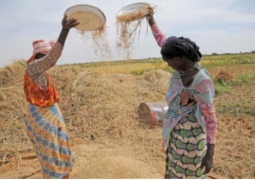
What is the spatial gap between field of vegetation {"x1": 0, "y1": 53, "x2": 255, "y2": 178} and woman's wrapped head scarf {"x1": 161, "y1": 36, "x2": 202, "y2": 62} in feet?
5.82

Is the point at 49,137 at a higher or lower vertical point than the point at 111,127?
higher

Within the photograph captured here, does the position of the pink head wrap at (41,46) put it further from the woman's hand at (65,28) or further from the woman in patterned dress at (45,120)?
the woman's hand at (65,28)

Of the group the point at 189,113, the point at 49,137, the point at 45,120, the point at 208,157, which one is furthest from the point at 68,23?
the point at 208,157

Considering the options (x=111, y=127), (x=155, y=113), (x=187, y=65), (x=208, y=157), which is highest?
(x=187, y=65)

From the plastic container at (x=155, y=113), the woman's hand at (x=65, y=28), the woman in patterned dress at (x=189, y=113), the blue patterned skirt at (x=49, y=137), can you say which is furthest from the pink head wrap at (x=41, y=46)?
the plastic container at (x=155, y=113)

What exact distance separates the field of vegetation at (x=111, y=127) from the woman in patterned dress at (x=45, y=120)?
891mm

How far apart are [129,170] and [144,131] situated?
2.40 m

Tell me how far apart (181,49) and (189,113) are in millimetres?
442

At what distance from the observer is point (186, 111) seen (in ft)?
6.26

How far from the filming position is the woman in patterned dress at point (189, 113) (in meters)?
1.81

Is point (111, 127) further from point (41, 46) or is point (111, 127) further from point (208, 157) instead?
point (208, 157)

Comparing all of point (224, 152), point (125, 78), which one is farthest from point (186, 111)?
point (125, 78)

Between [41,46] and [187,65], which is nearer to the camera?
[187,65]

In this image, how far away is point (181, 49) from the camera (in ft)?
5.85
